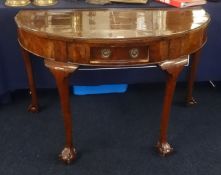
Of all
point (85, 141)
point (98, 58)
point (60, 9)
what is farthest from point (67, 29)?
point (85, 141)

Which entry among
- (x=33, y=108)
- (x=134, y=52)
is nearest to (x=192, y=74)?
(x=134, y=52)

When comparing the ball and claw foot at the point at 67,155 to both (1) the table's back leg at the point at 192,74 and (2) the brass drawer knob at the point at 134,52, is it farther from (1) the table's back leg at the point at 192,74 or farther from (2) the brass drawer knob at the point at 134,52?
(1) the table's back leg at the point at 192,74

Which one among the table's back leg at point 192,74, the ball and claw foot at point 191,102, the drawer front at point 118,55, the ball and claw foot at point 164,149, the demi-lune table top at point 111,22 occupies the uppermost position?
the demi-lune table top at point 111,22

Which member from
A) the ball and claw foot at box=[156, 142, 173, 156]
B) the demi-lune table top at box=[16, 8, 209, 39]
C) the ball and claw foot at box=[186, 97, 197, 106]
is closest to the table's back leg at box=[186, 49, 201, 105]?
the ball and claw foot at box=[186, 97, 197, 106]

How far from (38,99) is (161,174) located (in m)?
0.80

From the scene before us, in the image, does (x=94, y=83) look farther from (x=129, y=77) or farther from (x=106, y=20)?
(x=106, y=20)

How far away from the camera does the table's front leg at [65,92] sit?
3.89 feet

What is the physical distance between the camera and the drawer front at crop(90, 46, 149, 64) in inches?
45.3

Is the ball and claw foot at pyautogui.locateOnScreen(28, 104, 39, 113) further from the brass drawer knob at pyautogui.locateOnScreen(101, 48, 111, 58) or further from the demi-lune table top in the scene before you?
the brass drawer knob at pyautogui.locateOnScreen(101, 48, 111, 58)

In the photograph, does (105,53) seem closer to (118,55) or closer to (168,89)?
(118,55)

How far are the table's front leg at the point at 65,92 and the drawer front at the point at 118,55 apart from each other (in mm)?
84

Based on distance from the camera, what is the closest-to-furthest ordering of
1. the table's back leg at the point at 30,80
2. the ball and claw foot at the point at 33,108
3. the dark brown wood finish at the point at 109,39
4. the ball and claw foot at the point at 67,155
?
the dark brown wood finish at the point at 109,39
the ball and claw foot at the point at 67,155
the table's back leg at the point at 30,80
the ball and claw foot at the point at 33,108

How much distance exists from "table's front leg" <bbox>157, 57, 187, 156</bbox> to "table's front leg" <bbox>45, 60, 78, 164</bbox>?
1.10ft

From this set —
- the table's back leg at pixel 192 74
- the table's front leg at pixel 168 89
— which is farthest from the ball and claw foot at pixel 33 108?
the table's back leg at pixel 192 74
